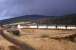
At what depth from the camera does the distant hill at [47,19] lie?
1.09m

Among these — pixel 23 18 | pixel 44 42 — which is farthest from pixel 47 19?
pixel 44 42

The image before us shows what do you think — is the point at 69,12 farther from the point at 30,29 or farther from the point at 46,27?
the point at 30,29

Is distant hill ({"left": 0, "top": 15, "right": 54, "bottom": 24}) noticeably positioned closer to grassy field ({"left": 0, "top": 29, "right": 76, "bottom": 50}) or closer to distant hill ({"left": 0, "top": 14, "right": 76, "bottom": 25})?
distant hill ({"left": 0, "top": 14, "right": 76, "bottom": 25})

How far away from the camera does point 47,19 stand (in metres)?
1.11

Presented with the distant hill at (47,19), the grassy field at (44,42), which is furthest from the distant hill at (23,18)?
the grassy field at (44,42)

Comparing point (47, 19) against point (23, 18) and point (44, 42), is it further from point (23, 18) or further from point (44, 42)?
point (44, 42)

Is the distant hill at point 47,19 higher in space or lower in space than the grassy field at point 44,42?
higher

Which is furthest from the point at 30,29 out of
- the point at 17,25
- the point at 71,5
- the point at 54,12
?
the point at 71,5

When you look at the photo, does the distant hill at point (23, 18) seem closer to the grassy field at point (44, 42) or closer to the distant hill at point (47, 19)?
the distant hill at point (47, 19)

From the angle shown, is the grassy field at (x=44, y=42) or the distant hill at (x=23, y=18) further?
the distant hill at (x=23, y=18)

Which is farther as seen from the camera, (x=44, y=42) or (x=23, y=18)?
(x=23, y=18)

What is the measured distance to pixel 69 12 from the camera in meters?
1.14

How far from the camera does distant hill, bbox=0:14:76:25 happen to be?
109cm

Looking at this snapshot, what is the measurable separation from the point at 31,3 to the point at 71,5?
30cm
